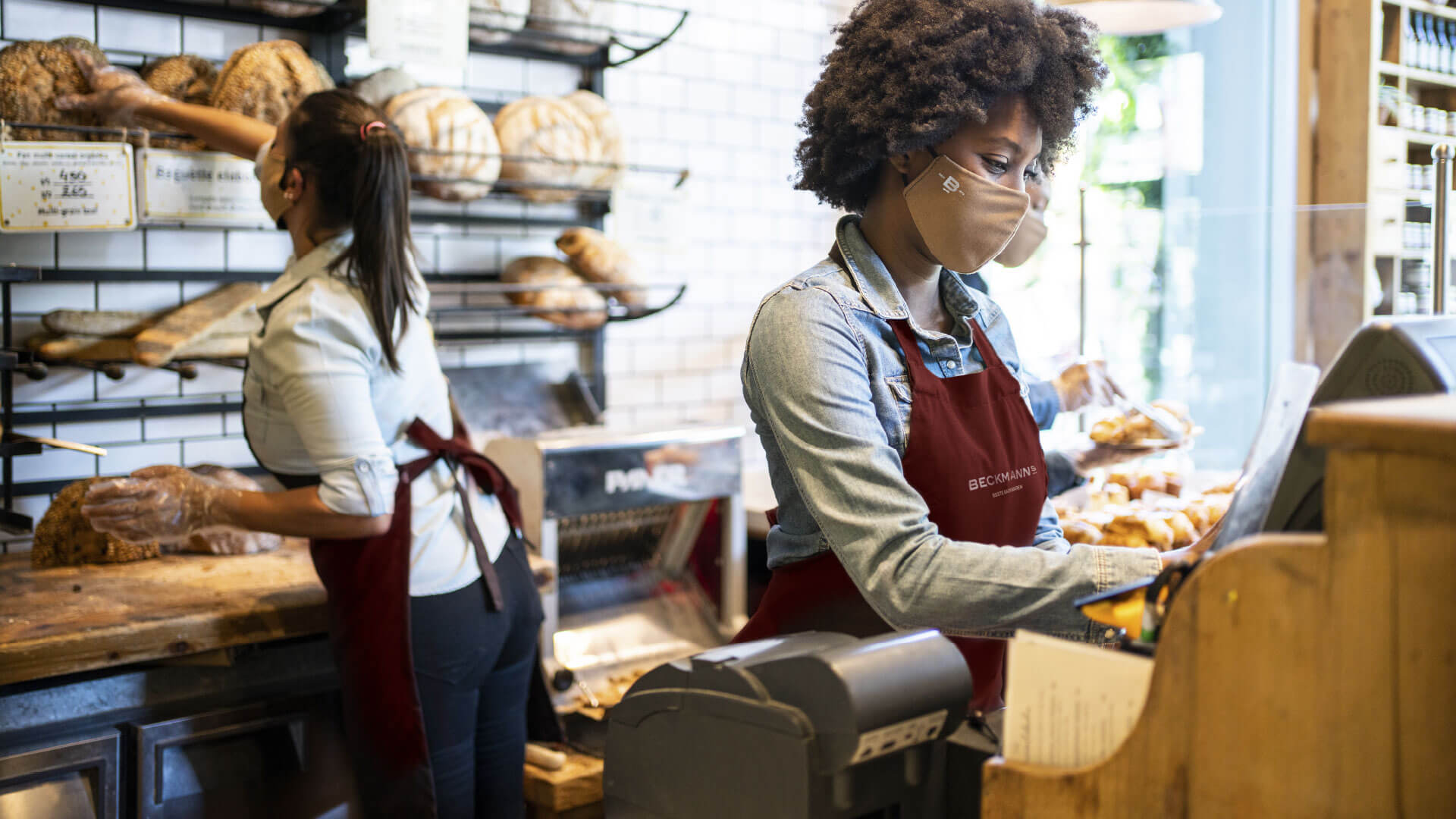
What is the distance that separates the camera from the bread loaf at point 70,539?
93.0 inches

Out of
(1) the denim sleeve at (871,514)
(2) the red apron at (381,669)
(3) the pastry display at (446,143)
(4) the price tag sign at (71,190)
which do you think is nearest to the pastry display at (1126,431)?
(1) the denim sleeve at (871,514)

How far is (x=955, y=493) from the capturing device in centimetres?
137

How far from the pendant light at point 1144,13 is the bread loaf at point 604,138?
127cm

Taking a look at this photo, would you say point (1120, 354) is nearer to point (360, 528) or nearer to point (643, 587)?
point (643, 587)

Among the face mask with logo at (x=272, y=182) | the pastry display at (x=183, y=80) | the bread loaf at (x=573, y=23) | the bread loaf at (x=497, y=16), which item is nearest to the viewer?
the face mask with logo at (x=272, y=182)

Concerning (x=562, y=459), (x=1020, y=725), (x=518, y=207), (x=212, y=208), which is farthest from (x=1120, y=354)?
(x=1020, y=725)

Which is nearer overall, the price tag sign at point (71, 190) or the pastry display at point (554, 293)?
the price tag sign at point (71, 190)

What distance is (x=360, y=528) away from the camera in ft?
6.52

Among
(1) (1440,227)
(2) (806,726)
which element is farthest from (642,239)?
(2) (806,726)

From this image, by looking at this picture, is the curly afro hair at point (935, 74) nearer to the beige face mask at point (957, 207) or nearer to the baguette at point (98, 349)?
the beige face mask at point (957, 207)

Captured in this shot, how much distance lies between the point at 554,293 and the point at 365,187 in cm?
121

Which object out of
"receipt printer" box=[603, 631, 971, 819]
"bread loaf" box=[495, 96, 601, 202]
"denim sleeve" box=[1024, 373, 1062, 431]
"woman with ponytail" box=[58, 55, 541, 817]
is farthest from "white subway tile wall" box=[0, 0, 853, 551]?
"receipt printer" box=[603, 631, 971, 819]

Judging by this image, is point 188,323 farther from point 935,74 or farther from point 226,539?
point 935,74

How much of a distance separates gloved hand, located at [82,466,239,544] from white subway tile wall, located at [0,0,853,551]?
84cm
